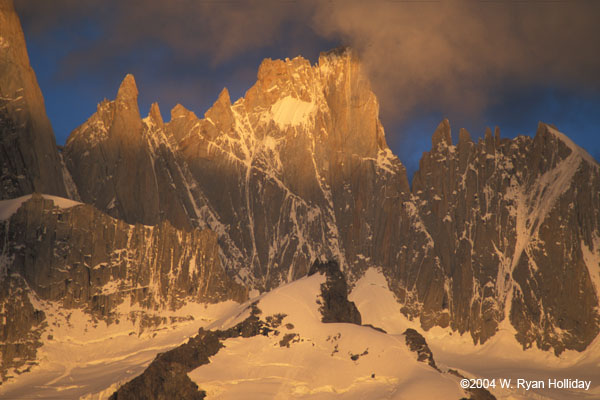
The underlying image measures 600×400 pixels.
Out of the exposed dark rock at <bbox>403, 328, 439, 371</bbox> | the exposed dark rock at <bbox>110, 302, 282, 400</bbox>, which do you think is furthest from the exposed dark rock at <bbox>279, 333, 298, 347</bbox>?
the exposed dark rock at <bbox>403, 328, 439, 371</bbox>

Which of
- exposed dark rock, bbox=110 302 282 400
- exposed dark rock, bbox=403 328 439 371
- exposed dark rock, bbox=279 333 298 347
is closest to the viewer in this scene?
exposed dark rock, bbox=110 302 282 400

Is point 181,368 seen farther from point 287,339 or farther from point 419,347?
point 419,347

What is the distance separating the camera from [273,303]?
189 meters

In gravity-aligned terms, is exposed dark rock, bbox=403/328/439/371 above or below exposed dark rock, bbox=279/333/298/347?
below

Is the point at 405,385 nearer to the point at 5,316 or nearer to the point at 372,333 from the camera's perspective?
the point at 372,333

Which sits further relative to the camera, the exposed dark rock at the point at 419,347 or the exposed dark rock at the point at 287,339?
the exposed dark rock at the point at 287,339

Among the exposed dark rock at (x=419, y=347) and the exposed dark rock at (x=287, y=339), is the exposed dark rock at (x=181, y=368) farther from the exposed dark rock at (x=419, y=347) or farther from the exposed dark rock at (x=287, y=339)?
the exposed dark rock at (x=419, y=347)

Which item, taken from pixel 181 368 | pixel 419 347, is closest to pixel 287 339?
pixel 419 347

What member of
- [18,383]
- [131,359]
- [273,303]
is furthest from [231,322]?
[18,383]

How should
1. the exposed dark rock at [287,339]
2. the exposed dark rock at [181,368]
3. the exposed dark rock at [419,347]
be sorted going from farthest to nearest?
the exposed dark rock at [287,339] < the exposed dark rock at [419,347] < the exposed dark rock at [181,368]

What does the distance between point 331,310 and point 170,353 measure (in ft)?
115

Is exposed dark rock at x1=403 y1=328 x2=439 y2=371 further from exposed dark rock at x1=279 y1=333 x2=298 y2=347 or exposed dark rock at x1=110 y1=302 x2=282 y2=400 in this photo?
exposed dark rock at x1=110 y1=302 x2=282 y2=400

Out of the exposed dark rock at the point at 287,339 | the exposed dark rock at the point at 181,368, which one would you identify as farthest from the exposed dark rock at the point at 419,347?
the exposed dark rock at the point at 181,368

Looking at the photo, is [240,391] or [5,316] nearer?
[240,391]
